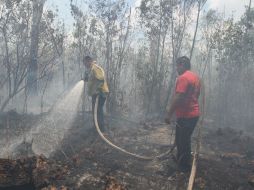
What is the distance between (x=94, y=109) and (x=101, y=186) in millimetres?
3484

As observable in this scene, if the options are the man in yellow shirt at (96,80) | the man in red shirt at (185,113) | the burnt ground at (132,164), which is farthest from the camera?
the man in yellow shirt at (96,80)

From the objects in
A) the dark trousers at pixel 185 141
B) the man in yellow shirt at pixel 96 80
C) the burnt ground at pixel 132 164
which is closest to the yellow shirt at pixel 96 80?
the man in yellow shirt at pixel 96 80

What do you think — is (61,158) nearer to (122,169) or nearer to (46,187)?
(122,169)

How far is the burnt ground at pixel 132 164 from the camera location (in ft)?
17.5

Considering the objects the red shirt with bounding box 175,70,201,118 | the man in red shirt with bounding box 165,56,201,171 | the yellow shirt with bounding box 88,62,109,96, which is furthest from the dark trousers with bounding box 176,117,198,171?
the yellow shirt with bounding box 88,62,109,96

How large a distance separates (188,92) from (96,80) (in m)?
3.19

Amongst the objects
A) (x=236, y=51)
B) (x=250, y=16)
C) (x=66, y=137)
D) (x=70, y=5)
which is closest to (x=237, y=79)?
(x=236, y=51)

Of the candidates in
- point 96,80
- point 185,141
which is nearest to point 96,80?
point 96,80

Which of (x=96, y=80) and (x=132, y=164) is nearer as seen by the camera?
(x=132, y=164)

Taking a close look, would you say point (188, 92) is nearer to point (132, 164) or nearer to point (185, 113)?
point (185, 113)

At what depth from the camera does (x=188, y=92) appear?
19.6ft

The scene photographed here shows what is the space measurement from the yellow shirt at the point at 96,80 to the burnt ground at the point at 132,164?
1.17m

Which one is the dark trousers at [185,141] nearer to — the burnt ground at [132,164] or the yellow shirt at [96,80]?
the burnt ground at [132,164]

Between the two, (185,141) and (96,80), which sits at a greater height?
(96,80)
